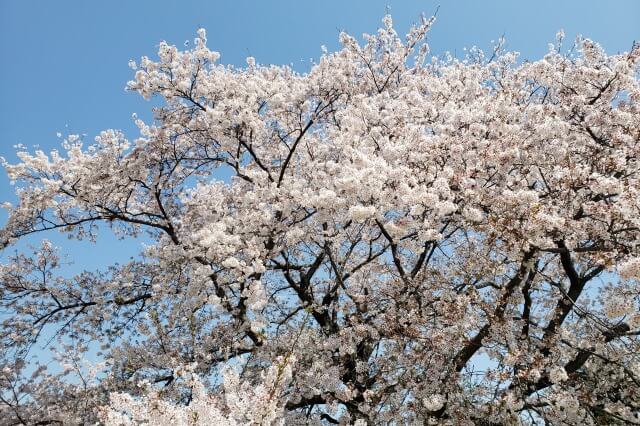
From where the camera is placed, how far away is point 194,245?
9.39 metres

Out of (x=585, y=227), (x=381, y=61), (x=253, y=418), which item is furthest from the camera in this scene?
(x=381, y=61)

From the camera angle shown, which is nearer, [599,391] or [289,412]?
[599,391]

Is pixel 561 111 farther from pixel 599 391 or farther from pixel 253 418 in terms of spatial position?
pixel 253 418

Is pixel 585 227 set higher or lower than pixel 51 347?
lower

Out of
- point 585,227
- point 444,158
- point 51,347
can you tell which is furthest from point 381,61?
point 51,347

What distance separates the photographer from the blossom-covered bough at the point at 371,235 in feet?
23.6

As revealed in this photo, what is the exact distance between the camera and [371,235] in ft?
33.8

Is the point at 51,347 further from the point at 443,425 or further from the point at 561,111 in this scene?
the point at 561,111

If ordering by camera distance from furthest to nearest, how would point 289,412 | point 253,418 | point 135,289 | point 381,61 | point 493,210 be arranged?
1. point 381,61
2. point 135,289
3. point 289,412
4. point 493,210
5. point 253,418

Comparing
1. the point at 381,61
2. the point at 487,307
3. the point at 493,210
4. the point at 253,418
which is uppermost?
the point at 381,61

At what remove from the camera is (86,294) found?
36.7 ft

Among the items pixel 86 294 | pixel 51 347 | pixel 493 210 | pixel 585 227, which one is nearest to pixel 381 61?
pixel 493 210

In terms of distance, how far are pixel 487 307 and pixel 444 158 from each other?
9.73 feet

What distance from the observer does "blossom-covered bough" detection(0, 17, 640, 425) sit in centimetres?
720
